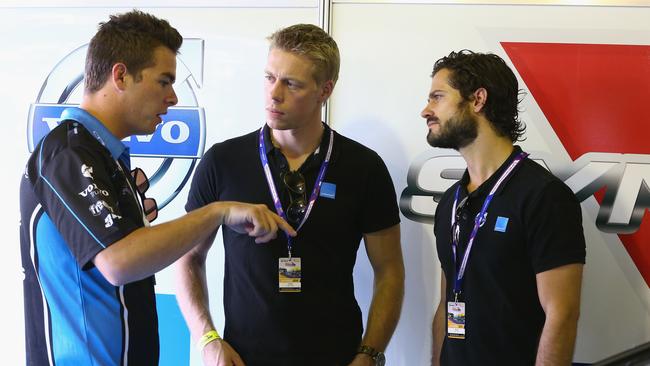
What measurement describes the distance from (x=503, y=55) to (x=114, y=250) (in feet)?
5.33

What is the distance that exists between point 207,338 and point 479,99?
3.72ft

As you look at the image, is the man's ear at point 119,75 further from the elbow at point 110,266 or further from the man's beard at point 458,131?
the man's beard at point 458,131

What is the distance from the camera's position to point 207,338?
1.96 metres

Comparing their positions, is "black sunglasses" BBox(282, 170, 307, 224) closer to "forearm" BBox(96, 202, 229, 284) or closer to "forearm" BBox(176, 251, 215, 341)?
"forearm" BBox(176, 251, 215, 341)

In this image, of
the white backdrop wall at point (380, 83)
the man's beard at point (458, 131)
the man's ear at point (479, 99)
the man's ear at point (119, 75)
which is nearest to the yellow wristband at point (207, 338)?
the white backdrop wall at point (380, 83)

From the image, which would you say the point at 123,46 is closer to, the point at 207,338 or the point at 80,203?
the point at 80,203

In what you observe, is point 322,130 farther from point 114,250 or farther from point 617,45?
point 617,45

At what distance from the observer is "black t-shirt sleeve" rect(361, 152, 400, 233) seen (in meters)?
2.04

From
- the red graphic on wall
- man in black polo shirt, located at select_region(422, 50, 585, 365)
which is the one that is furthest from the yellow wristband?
the red graphic on wall

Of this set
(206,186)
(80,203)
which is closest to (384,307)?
(206,186)

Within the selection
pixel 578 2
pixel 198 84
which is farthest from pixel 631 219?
pixel 198 84

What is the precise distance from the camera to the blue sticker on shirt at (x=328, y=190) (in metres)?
1.99

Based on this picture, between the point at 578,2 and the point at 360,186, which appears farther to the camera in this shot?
the point at 578,2

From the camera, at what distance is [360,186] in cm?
203
